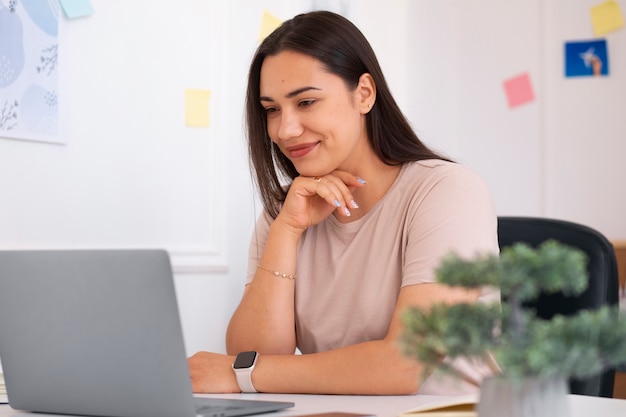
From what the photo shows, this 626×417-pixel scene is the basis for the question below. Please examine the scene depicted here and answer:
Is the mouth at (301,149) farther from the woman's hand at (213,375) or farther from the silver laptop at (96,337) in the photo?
the silver laptop at (96,337)

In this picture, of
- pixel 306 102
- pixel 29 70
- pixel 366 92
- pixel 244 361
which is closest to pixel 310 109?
pixel 306 102

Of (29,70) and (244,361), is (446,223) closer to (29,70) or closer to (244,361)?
(244,361)

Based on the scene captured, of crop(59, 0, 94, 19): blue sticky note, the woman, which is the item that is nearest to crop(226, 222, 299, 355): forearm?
the woman

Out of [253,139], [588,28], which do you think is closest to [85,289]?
[253,139]

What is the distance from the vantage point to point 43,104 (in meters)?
1.95

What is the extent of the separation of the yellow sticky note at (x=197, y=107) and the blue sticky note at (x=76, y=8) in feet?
1.26

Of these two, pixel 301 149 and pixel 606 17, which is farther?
pixel 606 17

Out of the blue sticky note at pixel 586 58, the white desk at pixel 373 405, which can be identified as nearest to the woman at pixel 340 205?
the white desk at pixel 373 405

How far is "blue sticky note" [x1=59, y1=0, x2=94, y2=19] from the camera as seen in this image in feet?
6.57

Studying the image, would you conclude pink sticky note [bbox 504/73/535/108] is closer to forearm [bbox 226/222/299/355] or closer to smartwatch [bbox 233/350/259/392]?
forearm [bbox 226/222/299/355]

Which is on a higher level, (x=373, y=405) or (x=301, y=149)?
(x=301, y=149)

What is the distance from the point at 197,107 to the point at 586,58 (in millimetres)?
1463

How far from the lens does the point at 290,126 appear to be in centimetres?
168

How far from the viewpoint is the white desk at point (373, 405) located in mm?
1060
